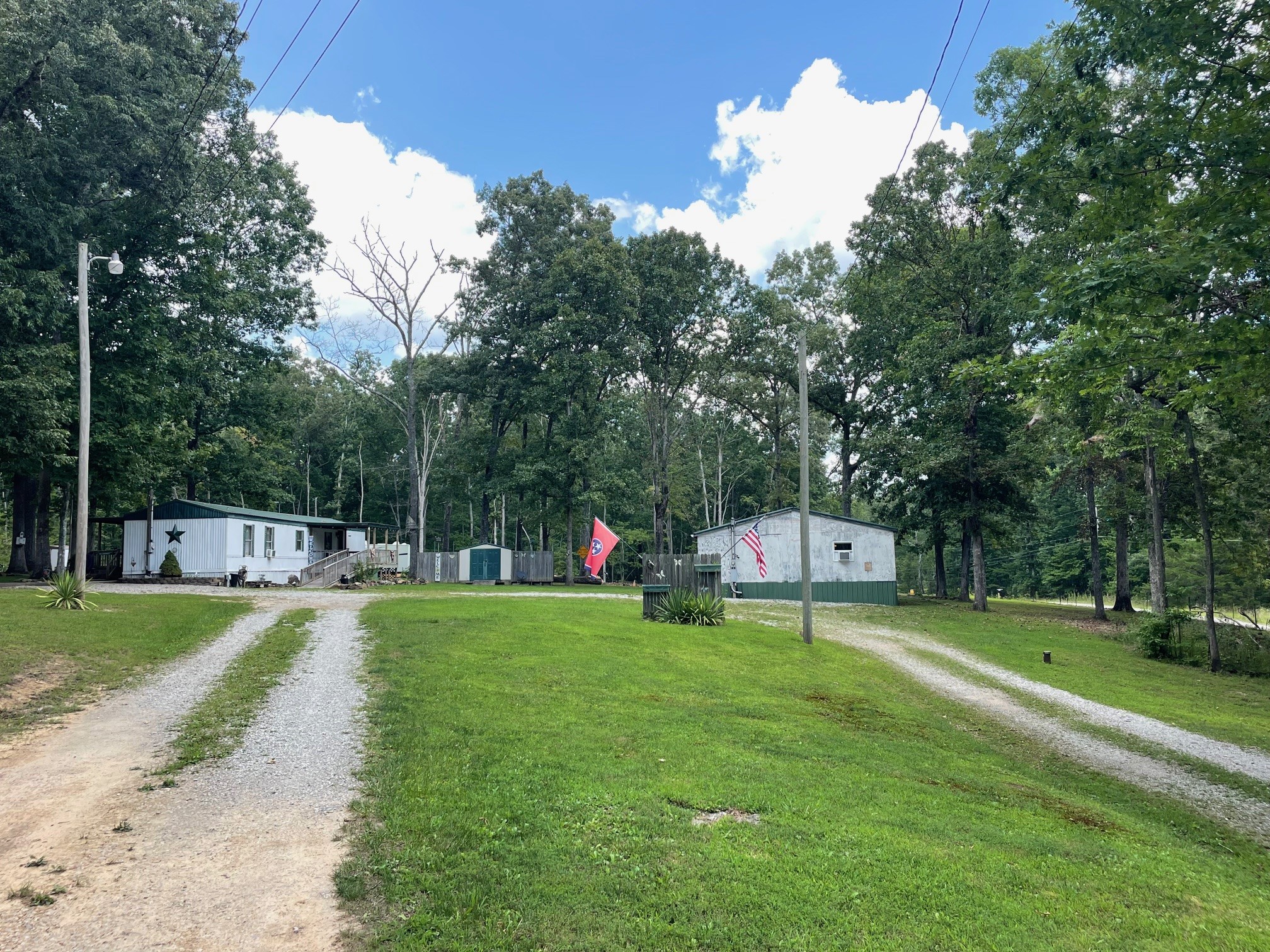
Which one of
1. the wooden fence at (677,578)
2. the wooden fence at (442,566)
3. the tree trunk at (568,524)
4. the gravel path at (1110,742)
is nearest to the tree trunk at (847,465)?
the tree trunk at (568,524)

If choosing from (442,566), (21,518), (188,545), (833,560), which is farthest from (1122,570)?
(21,518)

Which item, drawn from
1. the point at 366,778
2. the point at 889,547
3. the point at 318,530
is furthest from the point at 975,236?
the point at 318,530

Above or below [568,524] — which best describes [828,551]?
below

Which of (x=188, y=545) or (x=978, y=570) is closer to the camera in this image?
(x=188, y=545)

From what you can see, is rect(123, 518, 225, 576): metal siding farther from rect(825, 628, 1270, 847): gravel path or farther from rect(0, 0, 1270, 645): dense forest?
rect(825, 628, 1270, 847): gravel path

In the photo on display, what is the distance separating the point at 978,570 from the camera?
2911 cm

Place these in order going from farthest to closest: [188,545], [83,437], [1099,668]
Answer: [188,545] < [1099,668] < [83,437]

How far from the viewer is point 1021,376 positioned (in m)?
10.1

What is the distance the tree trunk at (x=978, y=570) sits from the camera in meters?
29.0

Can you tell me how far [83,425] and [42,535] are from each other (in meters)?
13.1

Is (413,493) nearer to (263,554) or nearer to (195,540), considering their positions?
(263,554)

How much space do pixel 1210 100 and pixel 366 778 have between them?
1179 cm

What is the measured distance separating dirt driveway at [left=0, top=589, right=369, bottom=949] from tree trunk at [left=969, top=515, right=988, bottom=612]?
27555 mm

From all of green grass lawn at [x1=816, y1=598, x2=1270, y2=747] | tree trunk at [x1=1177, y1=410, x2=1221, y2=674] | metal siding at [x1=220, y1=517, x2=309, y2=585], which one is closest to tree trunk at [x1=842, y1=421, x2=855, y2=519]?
green grass lawn at [x1=816, y1=598, x2=1270, y2=747]
